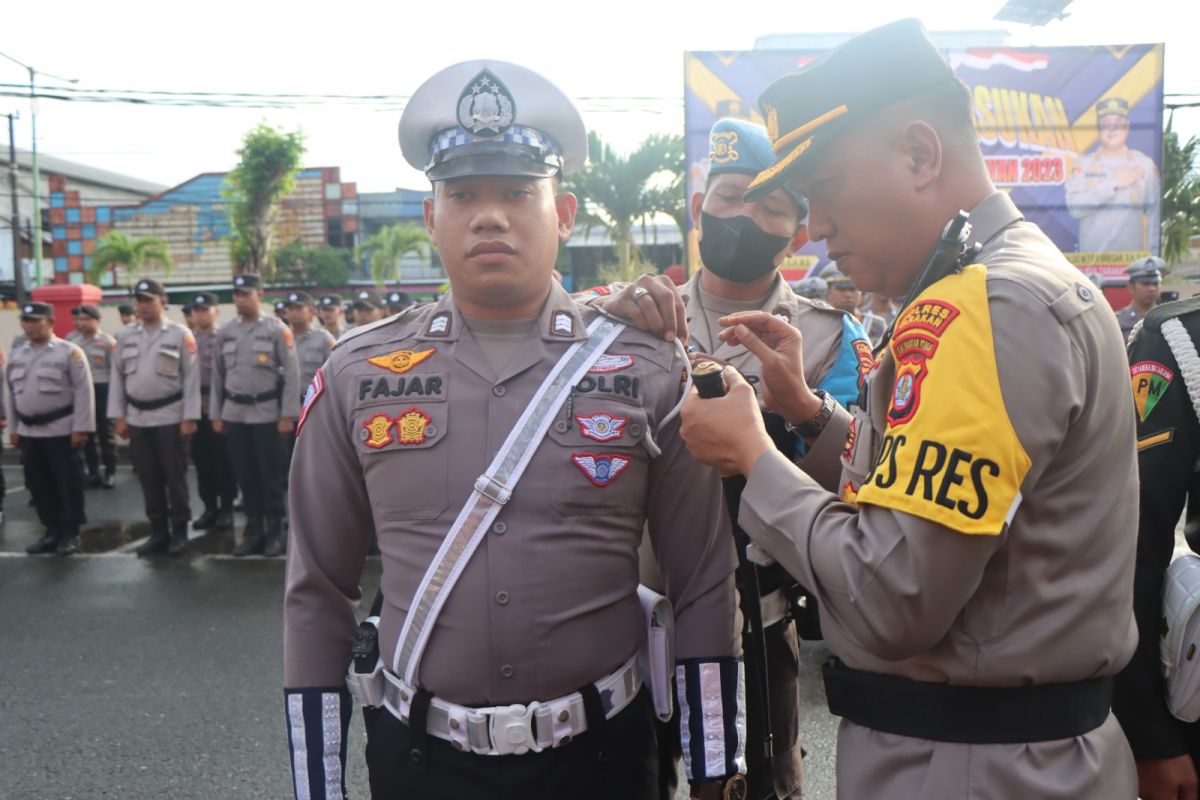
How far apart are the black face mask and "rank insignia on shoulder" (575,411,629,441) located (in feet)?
2.92

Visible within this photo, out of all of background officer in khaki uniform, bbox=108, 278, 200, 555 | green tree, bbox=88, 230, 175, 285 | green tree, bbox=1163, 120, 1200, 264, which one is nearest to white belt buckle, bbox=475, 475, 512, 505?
background officer in khaki uniform, bbox=108, 278, 200, 555

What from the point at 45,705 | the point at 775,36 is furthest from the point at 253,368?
the point at 775,36

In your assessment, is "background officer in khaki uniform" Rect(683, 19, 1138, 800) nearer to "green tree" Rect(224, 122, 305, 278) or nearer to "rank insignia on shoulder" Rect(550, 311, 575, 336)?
"rank insignia on shoulder" Rect(550, 311, 575, 336)

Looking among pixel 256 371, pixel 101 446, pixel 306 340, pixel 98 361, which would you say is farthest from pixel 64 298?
pixel 256 371

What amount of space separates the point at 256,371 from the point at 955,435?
6.79 metres

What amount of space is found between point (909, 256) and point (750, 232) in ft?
3.57

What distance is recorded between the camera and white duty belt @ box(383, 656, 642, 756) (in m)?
1.60

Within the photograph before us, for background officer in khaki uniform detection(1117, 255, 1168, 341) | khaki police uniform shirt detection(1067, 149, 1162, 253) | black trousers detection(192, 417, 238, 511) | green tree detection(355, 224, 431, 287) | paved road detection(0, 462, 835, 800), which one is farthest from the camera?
green tree detection(355, 224, 431, 287)

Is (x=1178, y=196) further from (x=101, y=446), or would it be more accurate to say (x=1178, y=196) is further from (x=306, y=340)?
(x=101, y=446)

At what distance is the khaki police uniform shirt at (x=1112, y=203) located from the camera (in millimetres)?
12391

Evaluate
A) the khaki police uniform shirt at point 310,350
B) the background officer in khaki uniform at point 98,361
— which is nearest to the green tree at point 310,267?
the background officer in khaki uniform at point 98,361

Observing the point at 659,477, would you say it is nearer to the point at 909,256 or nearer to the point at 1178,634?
the point at 909,256

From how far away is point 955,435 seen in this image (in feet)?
3.64

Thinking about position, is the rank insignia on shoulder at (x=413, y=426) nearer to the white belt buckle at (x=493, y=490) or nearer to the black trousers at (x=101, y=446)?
the white belt buckle at (x=493, y=490)
